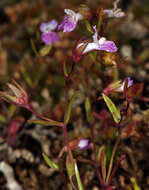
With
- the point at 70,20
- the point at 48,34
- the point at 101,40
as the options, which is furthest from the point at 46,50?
the point at 101,40

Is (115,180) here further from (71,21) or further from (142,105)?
(71,21)

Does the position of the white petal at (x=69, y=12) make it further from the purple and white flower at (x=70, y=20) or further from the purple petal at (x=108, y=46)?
the purple petal at (x=108, y=46)

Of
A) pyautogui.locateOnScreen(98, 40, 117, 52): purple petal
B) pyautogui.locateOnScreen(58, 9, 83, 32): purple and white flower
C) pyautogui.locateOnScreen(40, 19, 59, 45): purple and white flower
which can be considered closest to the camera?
pyautogui.locateOnScreen(98, 40, 117, 52): purple petal

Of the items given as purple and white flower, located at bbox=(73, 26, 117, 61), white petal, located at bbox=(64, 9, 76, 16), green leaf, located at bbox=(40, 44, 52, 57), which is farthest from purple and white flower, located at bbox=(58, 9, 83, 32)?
green leaf, located at bbox=(40, 44, 52, 57)

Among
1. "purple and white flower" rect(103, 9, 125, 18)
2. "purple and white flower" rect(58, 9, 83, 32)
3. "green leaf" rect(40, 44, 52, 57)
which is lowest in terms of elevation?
"green leaf" rect(40, 44, 52, 57)

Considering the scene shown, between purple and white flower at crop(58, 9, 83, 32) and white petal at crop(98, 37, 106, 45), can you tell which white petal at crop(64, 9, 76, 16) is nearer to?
purple and white flower at crop(58, 9, 83, 32)

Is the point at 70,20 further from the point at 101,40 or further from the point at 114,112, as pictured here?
the point at 114,112

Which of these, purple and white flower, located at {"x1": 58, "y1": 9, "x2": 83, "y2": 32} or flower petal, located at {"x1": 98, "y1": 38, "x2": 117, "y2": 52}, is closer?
flower petal, located at {"x1": 98, "y1": 38, "x2": 117, "y2": 52}

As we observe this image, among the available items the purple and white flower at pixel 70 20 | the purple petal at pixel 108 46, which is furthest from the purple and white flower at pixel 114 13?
the purple petal at pixel 108 46

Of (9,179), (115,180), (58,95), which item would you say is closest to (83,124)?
(58,95)
